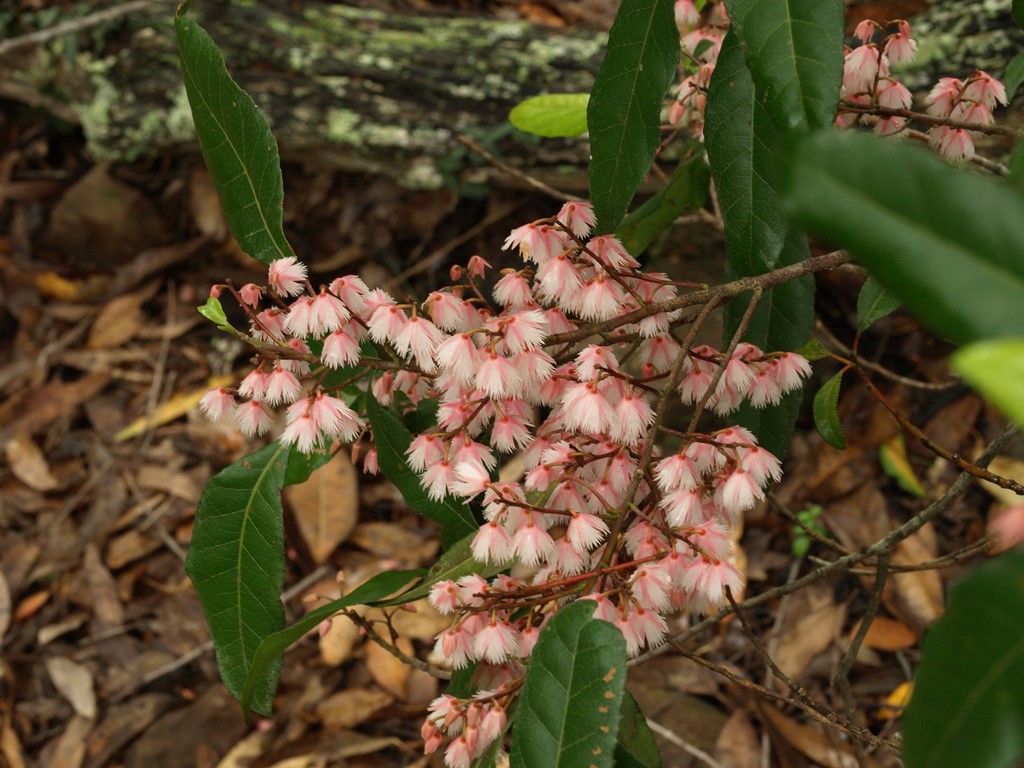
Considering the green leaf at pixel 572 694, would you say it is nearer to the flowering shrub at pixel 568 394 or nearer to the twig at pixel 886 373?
the flowering shrub at pixel 568 394

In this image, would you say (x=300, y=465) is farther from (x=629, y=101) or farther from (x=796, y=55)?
(x=796, y=55)

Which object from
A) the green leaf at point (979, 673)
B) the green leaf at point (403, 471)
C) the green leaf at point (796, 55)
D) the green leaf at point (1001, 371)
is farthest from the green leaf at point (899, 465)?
the green leaf at point (1001, 371)

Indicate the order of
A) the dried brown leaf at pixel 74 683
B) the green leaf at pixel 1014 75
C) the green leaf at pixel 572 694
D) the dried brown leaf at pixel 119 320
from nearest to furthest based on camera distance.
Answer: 1. the green leaf at pixel 572 694
2. the green leaf at pixel 1014 75
3. the dried brown leaf at pixel 74 683
4. the dried brown leaf at pixel 119 320

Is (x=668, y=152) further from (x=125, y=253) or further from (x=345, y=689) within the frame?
(x=125, y=253)

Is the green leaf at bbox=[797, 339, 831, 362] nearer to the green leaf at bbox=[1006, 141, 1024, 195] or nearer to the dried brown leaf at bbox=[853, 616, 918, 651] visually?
the green leaf at bbox=[1006, 141, 1024, 195]

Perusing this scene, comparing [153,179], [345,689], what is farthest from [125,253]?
[345,689]

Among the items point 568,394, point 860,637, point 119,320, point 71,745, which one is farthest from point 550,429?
point 119,320
